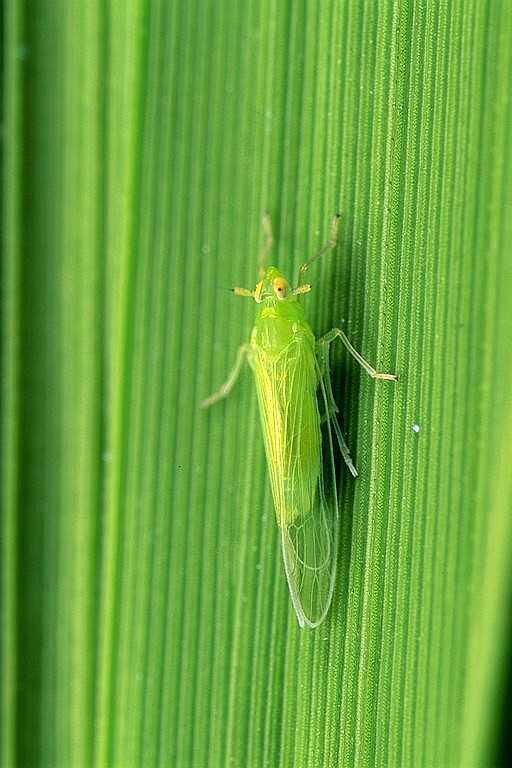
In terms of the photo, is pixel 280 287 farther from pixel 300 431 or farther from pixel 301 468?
Result: pixel 301 468

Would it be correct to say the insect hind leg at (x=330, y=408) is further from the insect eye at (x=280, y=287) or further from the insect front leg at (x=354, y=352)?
the insect eye at (x=280, y=287)

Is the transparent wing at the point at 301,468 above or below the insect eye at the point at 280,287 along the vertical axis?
below

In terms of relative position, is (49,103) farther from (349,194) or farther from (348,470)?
(348,470)

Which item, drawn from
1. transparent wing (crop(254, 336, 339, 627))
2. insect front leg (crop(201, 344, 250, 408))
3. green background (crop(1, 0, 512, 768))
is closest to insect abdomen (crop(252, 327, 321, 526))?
transparent wing (crop(254, 336, 339, 627))

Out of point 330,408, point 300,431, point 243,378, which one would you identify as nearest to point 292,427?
point 300,431

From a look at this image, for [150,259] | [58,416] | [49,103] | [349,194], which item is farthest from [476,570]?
[49,103]

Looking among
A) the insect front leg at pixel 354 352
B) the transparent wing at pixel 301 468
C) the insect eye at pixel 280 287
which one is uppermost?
the insect eye at pixel 280 287

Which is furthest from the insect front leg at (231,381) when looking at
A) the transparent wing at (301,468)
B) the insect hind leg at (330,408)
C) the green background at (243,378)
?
the insect hind leg at (330,408)

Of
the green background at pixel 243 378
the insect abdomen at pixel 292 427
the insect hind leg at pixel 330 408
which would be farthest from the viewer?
the insect abdomen at pixel 292 427
